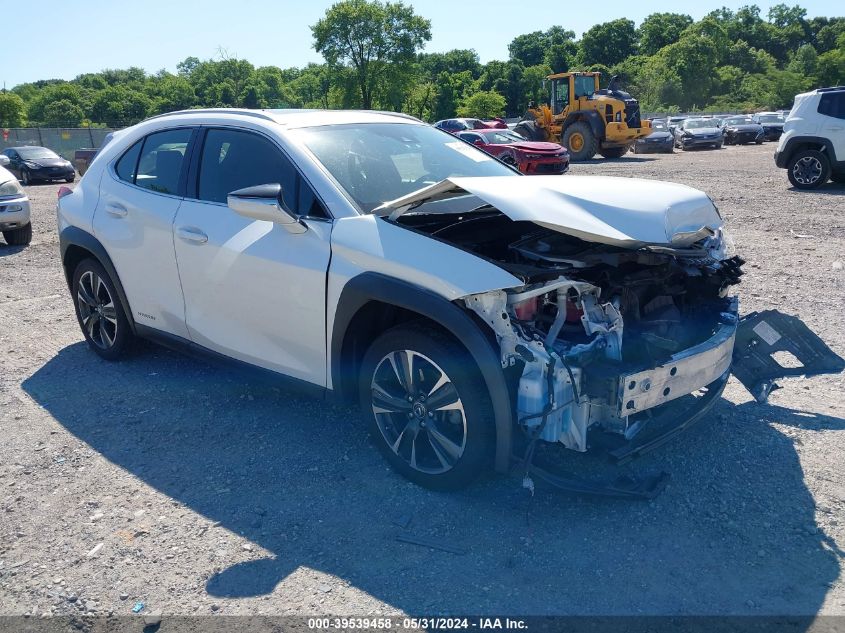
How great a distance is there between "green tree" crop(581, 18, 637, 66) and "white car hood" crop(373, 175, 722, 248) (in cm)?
11867

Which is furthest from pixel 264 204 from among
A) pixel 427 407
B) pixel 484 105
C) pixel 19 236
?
pixel 484 105

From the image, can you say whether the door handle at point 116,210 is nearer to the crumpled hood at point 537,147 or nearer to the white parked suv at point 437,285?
the white parked suv at point 437,285

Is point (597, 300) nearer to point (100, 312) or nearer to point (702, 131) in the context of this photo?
point (100, 312)

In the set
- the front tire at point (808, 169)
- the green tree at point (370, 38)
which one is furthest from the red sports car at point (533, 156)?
the green tree at point (370, 38)

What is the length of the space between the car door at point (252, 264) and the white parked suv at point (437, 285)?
0.01 meters

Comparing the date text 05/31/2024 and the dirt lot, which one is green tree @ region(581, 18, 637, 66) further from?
the date text 05/31/2024

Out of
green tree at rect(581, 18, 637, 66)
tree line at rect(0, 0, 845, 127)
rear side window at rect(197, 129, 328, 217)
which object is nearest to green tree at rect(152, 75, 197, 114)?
tree line at rect(0, 0, 845, 127)

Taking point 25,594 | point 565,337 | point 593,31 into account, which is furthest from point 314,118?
point 593,31

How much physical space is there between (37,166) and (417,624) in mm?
27704

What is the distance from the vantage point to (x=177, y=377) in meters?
5.27

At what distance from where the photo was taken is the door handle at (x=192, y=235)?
14.0 ft

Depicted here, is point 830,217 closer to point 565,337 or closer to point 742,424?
point 742,424

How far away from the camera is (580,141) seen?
26.9 m

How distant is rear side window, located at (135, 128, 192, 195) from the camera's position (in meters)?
4.64
